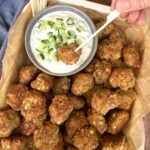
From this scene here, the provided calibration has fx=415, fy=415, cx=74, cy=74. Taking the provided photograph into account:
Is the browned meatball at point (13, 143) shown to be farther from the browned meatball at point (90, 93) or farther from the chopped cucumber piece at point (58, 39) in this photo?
the chopped cucumber piece at point (58, 39)

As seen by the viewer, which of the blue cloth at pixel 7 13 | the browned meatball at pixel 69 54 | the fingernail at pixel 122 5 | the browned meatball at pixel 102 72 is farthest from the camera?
the blue cloth at pixel 7 13

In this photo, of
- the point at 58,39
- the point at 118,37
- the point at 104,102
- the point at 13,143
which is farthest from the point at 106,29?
the point at 13,143

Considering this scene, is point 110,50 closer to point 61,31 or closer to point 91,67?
point 91,67

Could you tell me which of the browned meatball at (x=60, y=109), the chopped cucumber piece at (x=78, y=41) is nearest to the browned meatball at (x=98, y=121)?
the browned meatball at (x=60, y=109)

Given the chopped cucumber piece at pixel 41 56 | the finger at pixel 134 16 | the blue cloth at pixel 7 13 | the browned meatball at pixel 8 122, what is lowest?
the browned meatball at pixel 8 122

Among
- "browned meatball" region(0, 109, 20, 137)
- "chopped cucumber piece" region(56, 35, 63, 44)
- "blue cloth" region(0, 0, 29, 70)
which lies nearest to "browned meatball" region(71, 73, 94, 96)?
"chopped cucumber piece" region(56, 35, 63, 44)

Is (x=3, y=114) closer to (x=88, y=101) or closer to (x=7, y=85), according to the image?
(x=7, y=85)
